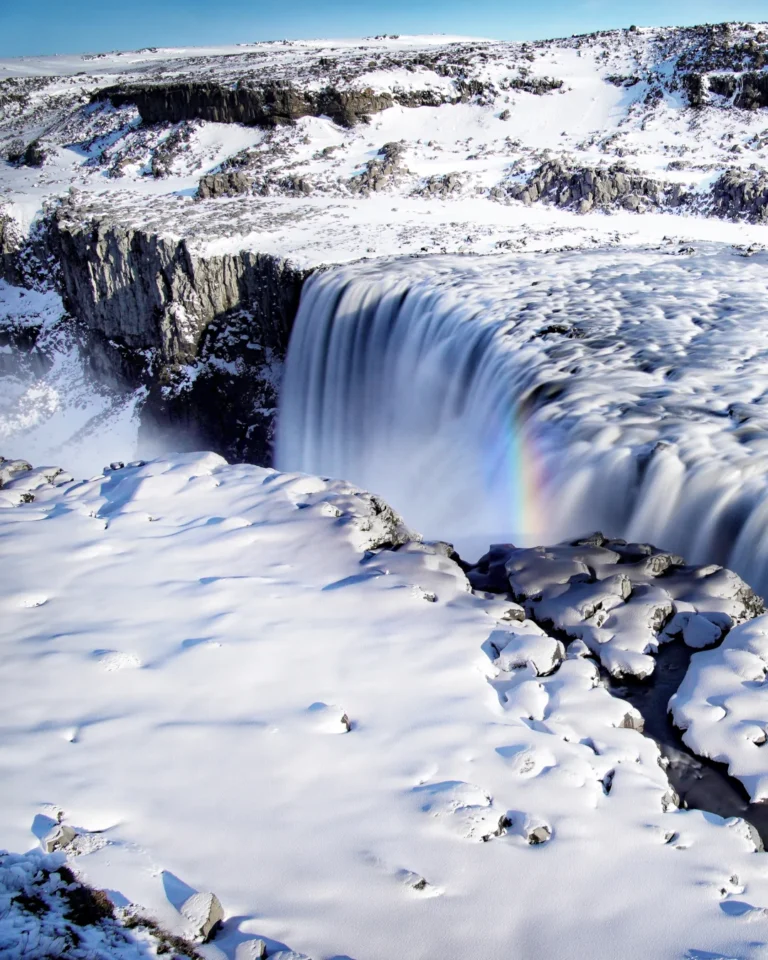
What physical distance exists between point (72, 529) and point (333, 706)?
91.3 inches

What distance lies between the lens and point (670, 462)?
5594 millimetres

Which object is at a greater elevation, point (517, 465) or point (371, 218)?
point (371, 218)

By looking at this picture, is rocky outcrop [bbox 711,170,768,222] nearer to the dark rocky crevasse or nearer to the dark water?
the dark rocky crevasse

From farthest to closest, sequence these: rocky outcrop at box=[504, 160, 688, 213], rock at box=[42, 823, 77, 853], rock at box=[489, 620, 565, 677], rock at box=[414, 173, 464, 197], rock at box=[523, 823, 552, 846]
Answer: rock at box=[414, 173, 464, 197], rocky outcrop at box=[504, 160, 688, 213], rock at box=[489, 620, 565, 677], rock at box=[523, 823, 552, 846], rock at box=[42, 823, 77, 853]

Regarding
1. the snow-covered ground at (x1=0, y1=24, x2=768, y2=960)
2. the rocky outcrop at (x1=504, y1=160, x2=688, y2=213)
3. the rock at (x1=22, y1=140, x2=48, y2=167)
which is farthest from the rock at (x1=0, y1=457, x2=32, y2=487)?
the rock at (x1=22, y1=140, x2=48, y2=167)

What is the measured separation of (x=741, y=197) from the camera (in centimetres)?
1744

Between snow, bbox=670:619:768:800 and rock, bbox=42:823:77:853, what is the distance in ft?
8.65

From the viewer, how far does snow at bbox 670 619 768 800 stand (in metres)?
3.26

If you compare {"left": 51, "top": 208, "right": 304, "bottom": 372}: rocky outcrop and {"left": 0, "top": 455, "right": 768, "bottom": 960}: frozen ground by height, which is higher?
{"left": 51, "top": 208, "right": 304, "bottom": 372}: rocky outcrop

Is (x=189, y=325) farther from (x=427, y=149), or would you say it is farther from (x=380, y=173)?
(x=427, y=149)

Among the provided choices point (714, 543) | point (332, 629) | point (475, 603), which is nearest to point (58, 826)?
point (332, 629)

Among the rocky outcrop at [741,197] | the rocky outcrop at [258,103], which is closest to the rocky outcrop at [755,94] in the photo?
the rocky outcrop at [741,197]

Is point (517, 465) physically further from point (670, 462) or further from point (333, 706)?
point (333, 706)

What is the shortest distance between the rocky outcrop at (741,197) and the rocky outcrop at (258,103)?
11.8m
